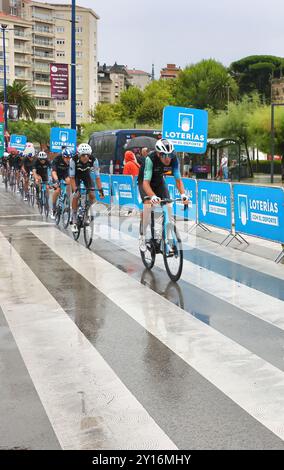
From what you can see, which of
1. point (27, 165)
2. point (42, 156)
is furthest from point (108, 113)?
point (42, 156)

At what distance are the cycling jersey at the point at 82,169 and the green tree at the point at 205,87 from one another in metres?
71.4

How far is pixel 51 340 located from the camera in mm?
5941

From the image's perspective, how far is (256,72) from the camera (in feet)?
390

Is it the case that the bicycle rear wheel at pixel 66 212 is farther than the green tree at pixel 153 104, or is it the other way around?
the green tree at pixel 153 104

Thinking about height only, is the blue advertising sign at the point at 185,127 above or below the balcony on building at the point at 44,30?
below

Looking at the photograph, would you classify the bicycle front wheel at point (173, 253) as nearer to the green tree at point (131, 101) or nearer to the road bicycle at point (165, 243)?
the road bicycle at point (165, 243)

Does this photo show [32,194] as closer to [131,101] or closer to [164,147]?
[164,147]

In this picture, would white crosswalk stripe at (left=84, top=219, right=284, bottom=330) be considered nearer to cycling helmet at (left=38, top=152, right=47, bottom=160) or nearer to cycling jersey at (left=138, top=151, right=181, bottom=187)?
cycling jersey at (left=138, top=151, right=181, bottom=187)

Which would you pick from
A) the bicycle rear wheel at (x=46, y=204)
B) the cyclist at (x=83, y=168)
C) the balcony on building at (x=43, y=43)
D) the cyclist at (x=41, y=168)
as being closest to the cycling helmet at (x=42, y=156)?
the cyclist at (x=41, y=168)

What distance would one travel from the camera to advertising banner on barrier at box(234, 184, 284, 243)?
10.5 metres

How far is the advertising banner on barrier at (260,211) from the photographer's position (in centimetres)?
1052

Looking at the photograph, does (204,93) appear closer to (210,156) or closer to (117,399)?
(210,156)

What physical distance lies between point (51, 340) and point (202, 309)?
1888 mm
